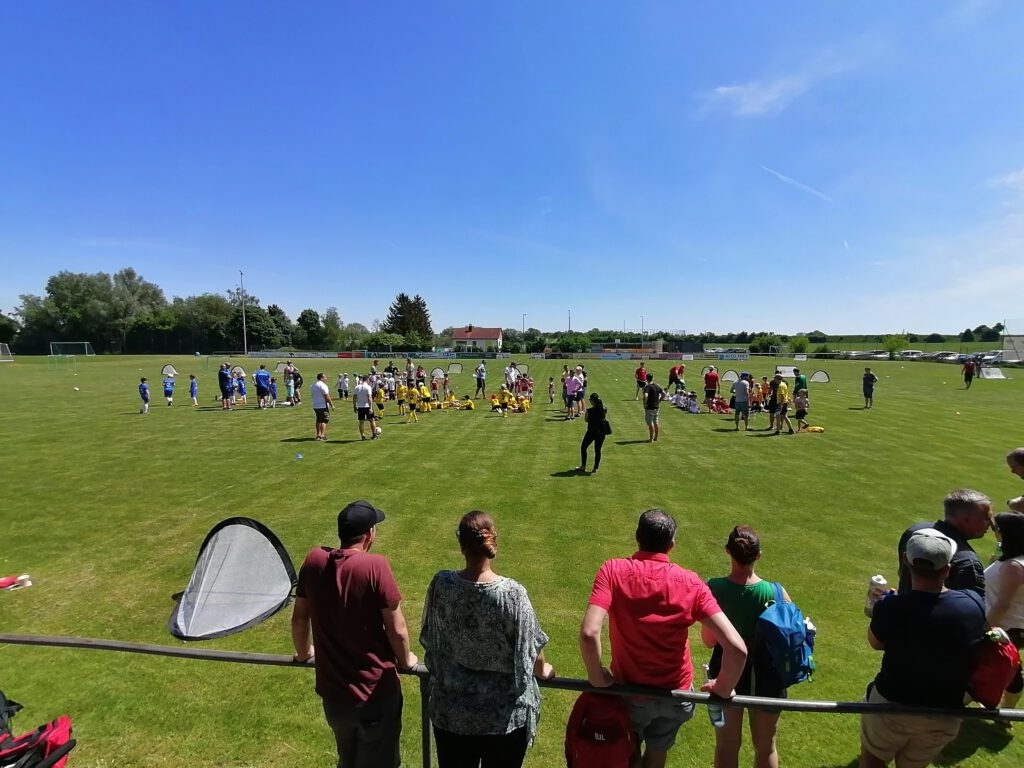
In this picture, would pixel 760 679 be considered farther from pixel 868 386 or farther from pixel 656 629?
pixel 868 386

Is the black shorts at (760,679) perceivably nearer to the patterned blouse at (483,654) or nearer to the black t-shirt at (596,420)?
the patterned blouse at (483,654)

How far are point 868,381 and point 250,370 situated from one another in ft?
169

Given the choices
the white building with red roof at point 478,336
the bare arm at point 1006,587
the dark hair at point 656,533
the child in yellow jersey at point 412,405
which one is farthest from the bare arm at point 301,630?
the white building with red roof at point 478,336

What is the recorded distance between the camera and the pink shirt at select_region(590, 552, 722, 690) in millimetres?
2664

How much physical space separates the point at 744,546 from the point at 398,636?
216cm

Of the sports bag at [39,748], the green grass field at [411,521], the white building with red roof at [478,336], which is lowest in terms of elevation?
the green grass field at [411,521]

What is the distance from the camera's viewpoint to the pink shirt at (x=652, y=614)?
2.66 m

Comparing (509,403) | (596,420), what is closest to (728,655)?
(596,420)

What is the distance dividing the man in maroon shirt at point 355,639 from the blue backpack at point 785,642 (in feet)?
6.99

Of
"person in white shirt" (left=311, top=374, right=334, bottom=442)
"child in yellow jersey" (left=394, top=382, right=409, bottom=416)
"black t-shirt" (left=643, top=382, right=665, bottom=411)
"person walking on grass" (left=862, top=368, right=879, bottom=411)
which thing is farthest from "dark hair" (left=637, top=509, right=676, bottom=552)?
"person walking on grass" (left=862, top=368, right=879, bottom=411)

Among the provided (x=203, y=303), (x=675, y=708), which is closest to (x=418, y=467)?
(x=675, y=708)

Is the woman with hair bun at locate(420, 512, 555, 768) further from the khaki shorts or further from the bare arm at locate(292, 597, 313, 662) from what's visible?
the khaki shorts

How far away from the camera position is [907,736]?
2.88m

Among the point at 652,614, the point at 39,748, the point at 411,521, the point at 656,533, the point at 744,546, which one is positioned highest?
the point at 656,533
